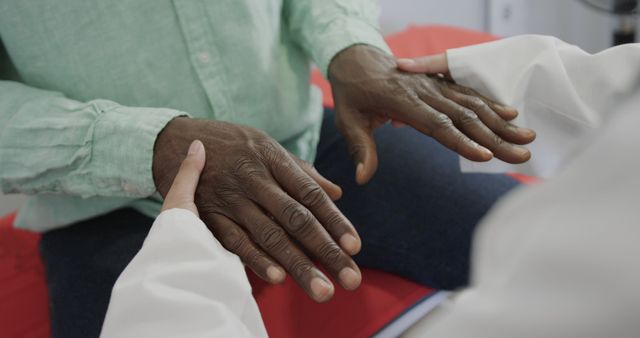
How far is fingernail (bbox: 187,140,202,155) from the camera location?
0.62 metres

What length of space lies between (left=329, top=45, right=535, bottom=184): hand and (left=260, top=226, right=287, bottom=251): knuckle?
0.56 ft

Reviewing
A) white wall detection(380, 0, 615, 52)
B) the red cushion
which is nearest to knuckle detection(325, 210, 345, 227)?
the red cushion

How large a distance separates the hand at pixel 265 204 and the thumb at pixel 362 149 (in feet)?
0.29

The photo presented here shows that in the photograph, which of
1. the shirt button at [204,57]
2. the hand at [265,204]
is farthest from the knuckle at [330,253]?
the shirt button at [204,57]

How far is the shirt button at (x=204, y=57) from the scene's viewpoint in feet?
2.52

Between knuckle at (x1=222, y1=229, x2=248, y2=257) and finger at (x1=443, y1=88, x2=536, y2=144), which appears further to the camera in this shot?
finger at (x1=443, y1=88, x2=536, y2=144)

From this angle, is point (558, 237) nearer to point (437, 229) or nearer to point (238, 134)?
point (238, 134)

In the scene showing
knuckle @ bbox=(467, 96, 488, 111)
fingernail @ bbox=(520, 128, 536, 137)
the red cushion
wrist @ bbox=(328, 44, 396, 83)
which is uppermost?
wrist @ bbox=(328, 44, 396, 83)

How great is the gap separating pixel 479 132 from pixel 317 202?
22 cm

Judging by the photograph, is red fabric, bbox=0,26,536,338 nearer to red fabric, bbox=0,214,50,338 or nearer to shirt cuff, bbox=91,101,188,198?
red fabric, bbox=0,214,50,338

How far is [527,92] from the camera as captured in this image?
0.72 metres

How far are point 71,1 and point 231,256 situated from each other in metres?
0.40

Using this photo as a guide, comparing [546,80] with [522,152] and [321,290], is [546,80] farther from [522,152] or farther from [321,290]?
[321,290]

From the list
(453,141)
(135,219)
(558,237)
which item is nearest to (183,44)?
(135,219)
